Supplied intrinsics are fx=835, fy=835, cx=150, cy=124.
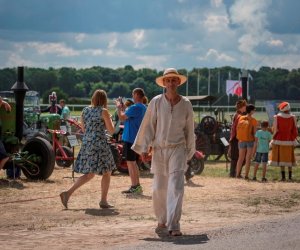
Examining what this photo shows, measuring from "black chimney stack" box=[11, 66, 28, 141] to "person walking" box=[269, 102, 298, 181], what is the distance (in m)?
5.29

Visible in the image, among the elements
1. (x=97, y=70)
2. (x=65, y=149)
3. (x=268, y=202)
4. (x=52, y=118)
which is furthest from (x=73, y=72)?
(x=268, y=202)

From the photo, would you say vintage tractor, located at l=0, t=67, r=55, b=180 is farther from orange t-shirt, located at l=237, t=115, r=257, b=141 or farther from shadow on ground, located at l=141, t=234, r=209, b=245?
shadow on ground, located at l=141, t=234, r=209, b=245

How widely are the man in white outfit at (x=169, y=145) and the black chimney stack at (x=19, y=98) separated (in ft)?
23.6

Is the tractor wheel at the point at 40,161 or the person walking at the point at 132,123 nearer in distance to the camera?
the person walking at the point at 132,123

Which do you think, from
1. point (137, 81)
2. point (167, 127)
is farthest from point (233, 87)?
point (137, 81)

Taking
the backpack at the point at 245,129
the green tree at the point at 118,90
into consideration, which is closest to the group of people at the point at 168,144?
the backpack at the point at 245,129

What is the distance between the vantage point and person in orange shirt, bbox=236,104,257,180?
17.5m

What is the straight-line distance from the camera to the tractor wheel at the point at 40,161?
15828 mm

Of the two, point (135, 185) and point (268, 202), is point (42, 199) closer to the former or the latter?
point (135, 185)

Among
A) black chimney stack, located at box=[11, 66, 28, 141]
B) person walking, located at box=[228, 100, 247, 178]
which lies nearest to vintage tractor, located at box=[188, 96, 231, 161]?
person walking, located at box=[228, 100, 247, 178]

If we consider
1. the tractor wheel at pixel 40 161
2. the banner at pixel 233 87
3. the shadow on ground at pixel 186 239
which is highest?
the banner at pixel 233 87

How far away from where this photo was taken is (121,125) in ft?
62.7

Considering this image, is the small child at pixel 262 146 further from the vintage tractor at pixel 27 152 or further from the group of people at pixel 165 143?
the vintage tractor at pixel 27 152

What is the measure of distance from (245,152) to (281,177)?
1.05m
